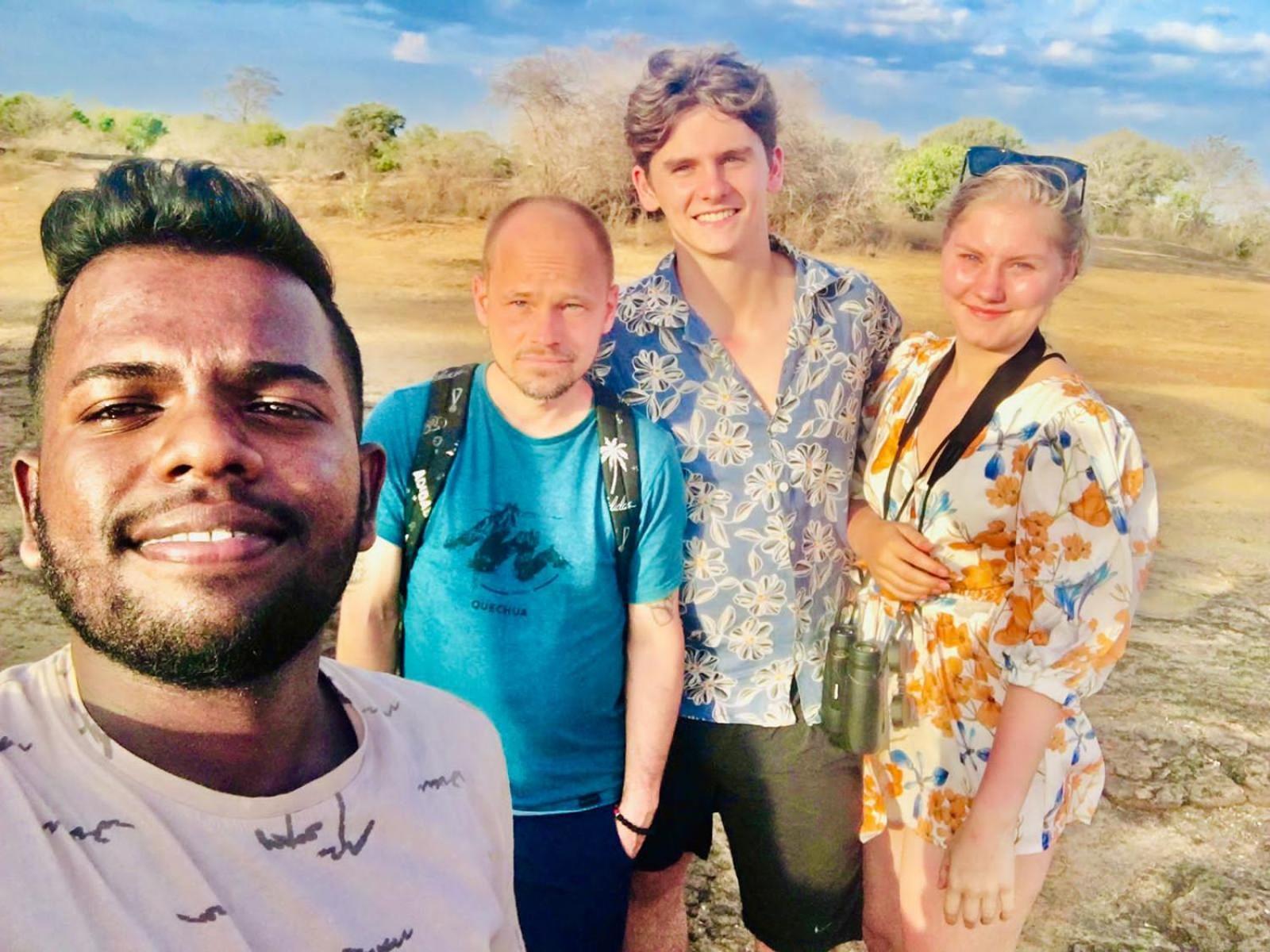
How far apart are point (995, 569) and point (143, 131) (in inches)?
806

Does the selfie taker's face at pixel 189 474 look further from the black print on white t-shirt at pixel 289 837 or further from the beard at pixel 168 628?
the black print on white t-shirt at pixel 289 837

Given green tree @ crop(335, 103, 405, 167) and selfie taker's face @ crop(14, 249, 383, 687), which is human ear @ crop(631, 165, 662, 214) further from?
green tree @ crop(335, 103, 405, 167)

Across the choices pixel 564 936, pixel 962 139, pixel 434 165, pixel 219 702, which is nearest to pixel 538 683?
pixel 564 936

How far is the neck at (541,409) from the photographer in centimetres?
189

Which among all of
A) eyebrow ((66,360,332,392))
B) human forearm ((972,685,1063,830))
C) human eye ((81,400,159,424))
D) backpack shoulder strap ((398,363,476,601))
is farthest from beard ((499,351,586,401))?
human forearm ((972,685,1063,830))

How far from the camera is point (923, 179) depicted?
1516cm

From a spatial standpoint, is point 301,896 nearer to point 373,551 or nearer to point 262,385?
point 262,385

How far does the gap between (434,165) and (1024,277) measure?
48.9ft

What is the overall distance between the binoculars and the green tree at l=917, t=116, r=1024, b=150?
723 inches

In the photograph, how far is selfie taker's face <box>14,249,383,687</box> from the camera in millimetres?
1031

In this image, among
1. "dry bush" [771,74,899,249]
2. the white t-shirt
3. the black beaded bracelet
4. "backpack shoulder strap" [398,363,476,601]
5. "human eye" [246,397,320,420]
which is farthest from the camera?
"dry bush" [771,74,899,249]

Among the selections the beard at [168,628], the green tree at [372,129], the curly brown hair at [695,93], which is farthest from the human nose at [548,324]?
the green tree at [372,129]

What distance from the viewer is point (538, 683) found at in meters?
1.89

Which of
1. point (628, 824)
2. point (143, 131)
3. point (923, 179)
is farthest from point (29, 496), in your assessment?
point (143, 131)
